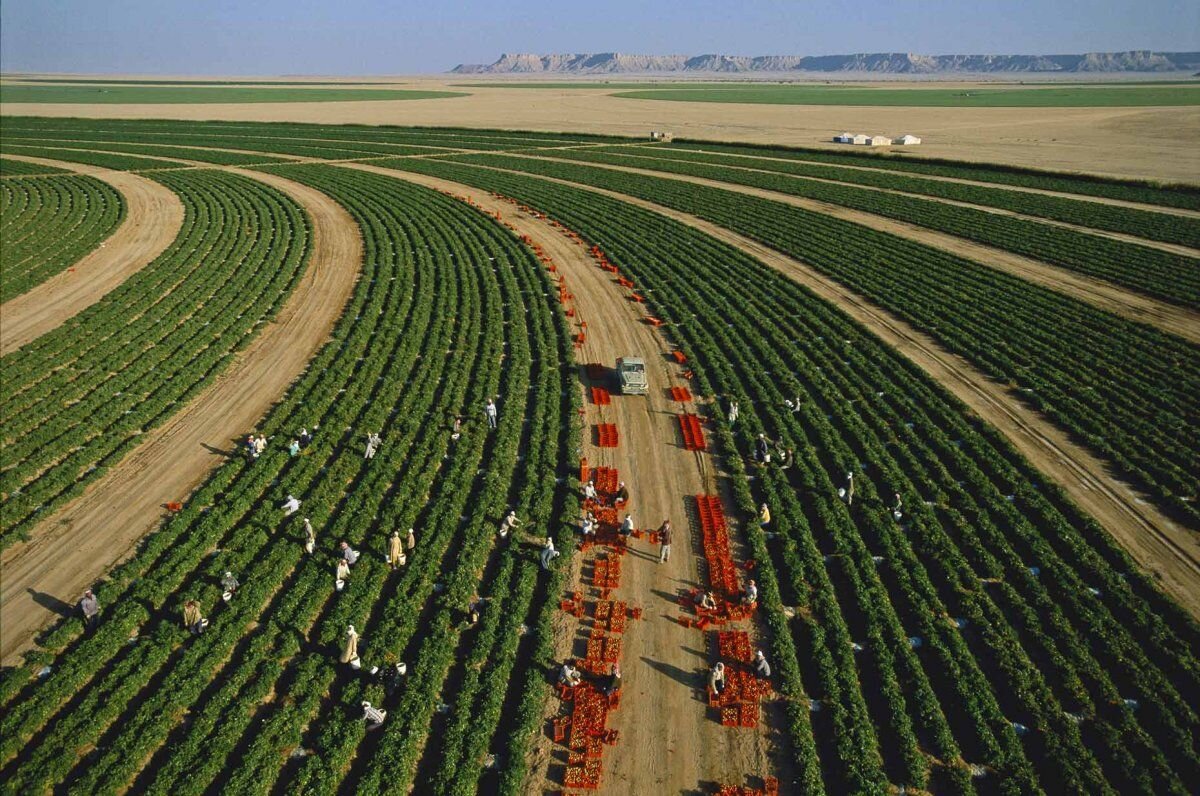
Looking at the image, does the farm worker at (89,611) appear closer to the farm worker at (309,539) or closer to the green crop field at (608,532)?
the green crop field at (608,532)

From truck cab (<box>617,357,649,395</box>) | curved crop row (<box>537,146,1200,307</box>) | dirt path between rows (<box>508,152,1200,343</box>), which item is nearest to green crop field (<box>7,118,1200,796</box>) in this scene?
curved crop row (<box>537,146,1200,307</box>)

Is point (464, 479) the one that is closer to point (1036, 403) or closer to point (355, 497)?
point (355, 497)

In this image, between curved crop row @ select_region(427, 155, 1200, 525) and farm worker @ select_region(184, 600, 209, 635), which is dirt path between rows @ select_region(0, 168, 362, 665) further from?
curved crop row @ select_region(427, 155, 1200, 525)

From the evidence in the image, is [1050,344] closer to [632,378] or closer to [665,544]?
[632,378]

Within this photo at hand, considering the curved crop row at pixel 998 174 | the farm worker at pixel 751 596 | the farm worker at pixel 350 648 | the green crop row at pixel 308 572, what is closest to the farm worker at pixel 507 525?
the green crop row at pixel 308 572

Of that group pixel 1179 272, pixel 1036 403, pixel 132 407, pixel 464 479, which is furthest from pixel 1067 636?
pixel 1179 272
